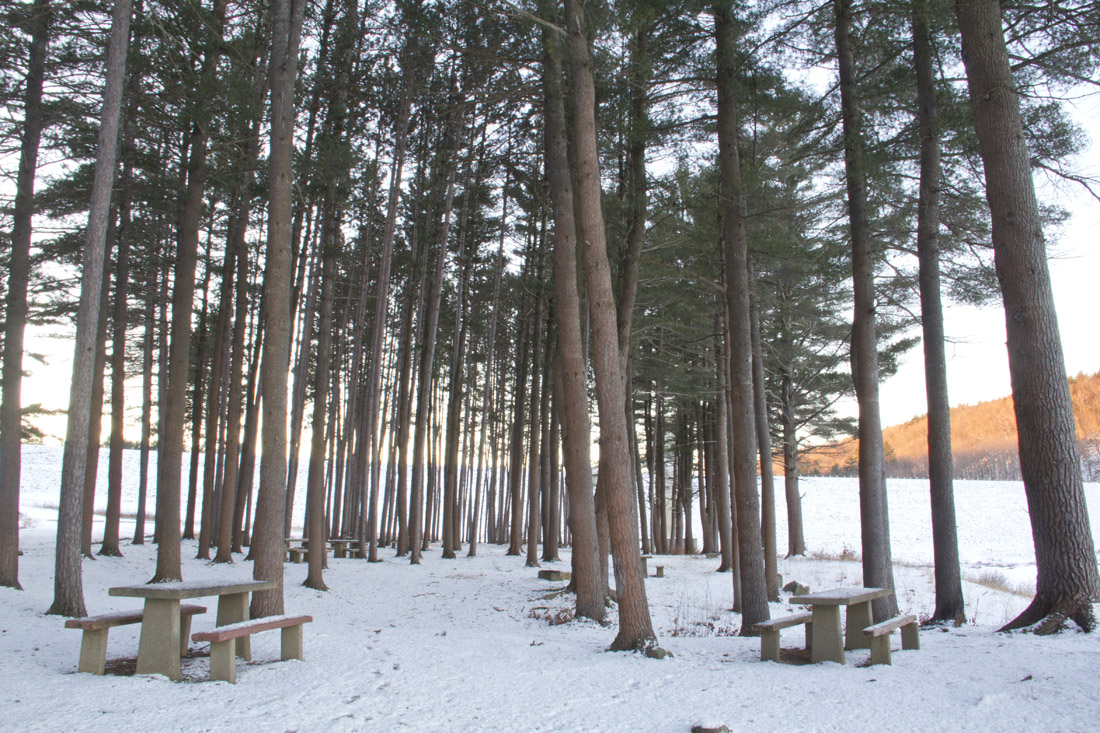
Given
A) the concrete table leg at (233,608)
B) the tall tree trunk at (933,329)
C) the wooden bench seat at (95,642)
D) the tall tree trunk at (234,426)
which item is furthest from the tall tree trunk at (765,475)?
the tall tree trunk at (234,426)

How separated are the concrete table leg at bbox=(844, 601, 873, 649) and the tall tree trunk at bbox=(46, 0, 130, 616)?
7540mm

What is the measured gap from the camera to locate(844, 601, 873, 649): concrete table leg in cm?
574

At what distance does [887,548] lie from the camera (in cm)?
775

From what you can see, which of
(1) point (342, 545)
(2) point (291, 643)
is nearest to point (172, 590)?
(2) point (291, 643)

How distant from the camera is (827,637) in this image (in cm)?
520

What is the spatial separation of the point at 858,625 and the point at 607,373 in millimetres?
3082

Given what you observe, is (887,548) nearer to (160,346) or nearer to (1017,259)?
(1017,259)

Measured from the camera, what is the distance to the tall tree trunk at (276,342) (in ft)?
22.6

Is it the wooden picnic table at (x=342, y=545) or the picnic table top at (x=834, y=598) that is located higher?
the picnic table top at (x=834, y=598)

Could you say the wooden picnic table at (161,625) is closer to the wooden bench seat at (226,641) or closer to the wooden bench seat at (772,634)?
the wooden bench seat at (226,641)

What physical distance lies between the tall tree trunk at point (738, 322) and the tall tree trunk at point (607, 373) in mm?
2028

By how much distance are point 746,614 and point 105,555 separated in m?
12.8

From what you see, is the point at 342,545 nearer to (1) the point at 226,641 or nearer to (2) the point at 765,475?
(2) the point at 765,475

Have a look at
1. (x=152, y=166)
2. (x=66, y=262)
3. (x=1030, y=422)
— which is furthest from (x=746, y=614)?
(x=66, y=262)
